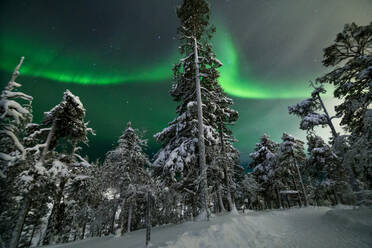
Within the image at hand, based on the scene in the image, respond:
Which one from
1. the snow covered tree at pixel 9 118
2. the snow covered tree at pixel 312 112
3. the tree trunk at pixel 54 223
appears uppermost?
the snow covered tree at pixel 312 112

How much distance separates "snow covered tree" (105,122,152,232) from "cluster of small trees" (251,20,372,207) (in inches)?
435

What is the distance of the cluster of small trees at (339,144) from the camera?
541 cm

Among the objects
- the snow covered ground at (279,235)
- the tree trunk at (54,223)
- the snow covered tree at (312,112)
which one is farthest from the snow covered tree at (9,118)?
the snow covered tree at (312,112)

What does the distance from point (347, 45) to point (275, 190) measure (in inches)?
818

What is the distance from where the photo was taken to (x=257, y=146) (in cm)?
2552

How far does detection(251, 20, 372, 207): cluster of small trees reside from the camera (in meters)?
5.41

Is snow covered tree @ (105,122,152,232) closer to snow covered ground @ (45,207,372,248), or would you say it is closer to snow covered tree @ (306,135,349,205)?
snow covered ground @ (45,207,372,248)

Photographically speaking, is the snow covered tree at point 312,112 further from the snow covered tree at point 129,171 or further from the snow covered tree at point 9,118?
the snow covered tree at point 9,118

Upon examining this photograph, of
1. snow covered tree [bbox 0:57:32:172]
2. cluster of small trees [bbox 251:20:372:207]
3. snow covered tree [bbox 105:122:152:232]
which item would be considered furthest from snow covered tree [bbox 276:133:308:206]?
snow covered tree [bbox 0:57:32:172]

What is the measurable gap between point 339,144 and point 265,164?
1818cm

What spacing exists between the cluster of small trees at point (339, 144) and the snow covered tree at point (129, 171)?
36.2ft

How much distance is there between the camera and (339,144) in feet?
20.7

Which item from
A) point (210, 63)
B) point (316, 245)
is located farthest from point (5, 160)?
point (210, 63)

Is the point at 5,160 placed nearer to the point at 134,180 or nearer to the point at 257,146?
the point at 134,180
